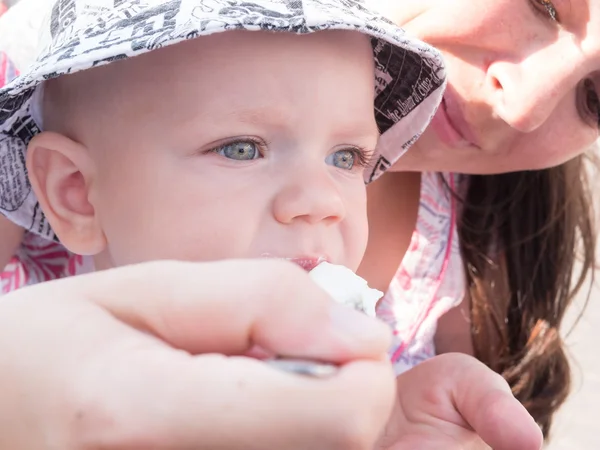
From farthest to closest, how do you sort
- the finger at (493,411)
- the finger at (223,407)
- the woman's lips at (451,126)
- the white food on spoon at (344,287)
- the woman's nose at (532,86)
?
the woman's lips at (451,126), the woman's nose at (532,86), the finger at (493,411), the white food on spoon at (344,287), the finger at (223,407)

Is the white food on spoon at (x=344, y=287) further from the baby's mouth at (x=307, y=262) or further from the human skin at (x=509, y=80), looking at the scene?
the human skin at (x=509, y=80)

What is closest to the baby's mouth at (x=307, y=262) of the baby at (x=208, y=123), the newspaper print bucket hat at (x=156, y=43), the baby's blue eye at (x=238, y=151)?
the baby at (x=208, y=123)

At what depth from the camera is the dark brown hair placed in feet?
4.07

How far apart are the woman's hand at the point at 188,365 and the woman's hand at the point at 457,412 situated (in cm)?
32

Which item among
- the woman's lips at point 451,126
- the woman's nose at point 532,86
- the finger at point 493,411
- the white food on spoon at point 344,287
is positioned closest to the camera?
the white food on spoon at point 344,287

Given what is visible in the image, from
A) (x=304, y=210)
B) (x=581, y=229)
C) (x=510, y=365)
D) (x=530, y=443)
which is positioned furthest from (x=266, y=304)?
(x=581, y=229)

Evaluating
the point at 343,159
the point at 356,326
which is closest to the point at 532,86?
the point at 343,159

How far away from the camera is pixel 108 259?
2.46 feet

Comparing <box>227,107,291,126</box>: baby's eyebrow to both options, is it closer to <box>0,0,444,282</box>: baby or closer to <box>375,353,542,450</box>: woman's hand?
<box>0,0,444,282</box>: baby

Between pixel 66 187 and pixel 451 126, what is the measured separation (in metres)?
0.58

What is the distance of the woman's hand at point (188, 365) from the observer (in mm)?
293

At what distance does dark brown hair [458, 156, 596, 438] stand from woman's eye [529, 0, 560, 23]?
1.31 ft

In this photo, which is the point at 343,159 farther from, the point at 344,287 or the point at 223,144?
the point at 344,287

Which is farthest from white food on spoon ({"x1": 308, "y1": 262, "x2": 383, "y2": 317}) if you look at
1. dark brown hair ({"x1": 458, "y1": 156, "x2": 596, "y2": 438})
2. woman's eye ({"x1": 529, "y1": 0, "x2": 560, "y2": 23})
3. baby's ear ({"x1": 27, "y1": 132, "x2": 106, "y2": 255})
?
dark brown hair ({"x1": 458, "y1": 156, "x2": 596, "y2": 438})
